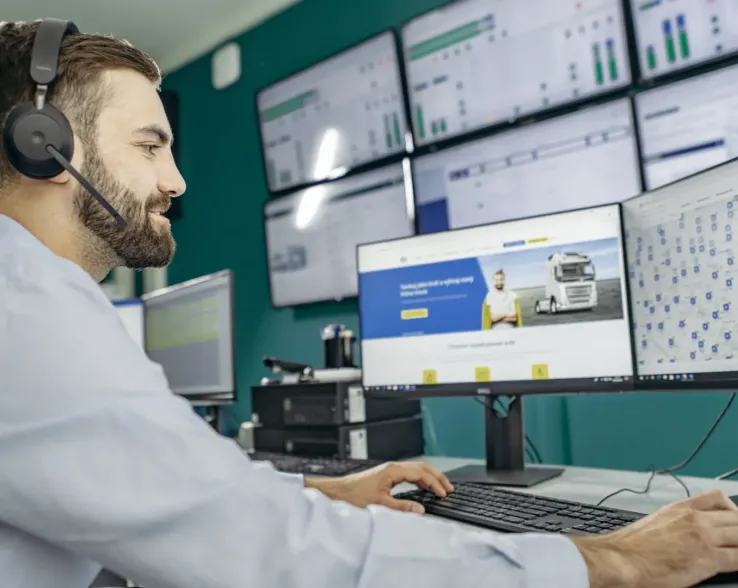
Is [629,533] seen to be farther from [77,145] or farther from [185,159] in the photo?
[185,159]

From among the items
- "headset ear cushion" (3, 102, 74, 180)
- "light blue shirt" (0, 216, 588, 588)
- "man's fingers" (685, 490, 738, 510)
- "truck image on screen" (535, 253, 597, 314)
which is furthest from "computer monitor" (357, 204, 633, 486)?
"headset ear cushion" (3, 102, 74, 180)

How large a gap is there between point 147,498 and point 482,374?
0.98m

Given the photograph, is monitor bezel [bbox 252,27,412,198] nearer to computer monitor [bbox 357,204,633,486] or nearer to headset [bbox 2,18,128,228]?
computer monitor [bbox 357,204,633,486]

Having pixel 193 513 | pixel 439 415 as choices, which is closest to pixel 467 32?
pixel 439 415

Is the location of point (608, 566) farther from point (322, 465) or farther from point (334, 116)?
point (334, 116)

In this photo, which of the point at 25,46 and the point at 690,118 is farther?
the point at 690,118

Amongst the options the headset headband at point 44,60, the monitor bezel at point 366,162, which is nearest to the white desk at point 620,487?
the headset headband at point 44,60

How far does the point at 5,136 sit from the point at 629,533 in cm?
75

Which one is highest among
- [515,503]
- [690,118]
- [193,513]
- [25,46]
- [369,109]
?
[369,109]

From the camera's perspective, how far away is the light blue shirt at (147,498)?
53 centimetres

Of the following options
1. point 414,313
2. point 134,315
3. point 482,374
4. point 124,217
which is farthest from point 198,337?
point 124,217

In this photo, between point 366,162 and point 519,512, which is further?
point 366,162

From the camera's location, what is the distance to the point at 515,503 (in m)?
0.99

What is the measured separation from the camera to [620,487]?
1263mm
